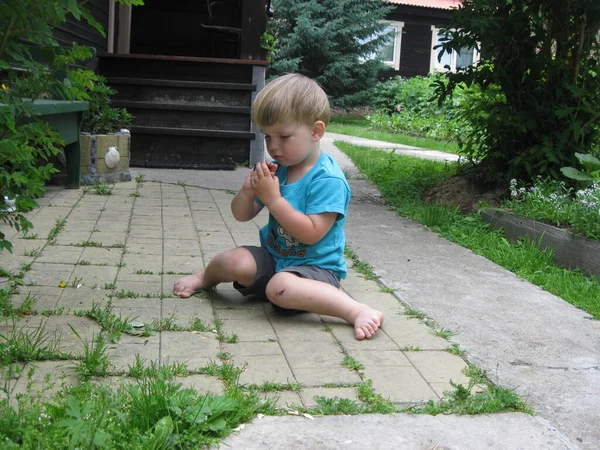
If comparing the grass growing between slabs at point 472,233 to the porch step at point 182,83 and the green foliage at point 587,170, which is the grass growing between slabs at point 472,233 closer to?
the green foliage at point 587,170

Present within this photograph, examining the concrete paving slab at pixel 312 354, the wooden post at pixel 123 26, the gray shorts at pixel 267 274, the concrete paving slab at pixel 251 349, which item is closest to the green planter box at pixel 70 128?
the gray shorts at pixel 267 274

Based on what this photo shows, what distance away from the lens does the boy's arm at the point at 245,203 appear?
3.20 meters

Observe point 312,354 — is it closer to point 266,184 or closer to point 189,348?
point 189,348

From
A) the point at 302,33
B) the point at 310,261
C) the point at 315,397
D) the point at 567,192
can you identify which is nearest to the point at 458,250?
the point at 567,192

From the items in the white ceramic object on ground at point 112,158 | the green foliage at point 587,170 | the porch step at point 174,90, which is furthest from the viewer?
the porch step at point 174,90

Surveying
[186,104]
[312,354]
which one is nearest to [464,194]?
[186,104]

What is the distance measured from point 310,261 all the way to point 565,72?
3.38 metres

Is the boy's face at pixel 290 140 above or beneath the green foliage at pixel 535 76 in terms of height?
beneath

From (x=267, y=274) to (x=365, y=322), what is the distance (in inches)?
21.7

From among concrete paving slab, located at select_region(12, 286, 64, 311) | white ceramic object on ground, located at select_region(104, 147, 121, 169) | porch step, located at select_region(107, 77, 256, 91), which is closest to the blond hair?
concrete paving slab, located at select_region(12, 286, 64, 311)

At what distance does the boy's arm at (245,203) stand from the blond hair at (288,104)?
296 mm

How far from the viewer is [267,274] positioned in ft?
10.7

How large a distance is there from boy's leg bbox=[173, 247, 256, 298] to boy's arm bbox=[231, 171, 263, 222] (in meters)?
0.15

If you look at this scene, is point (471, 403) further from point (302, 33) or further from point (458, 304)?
point (302, 33)
